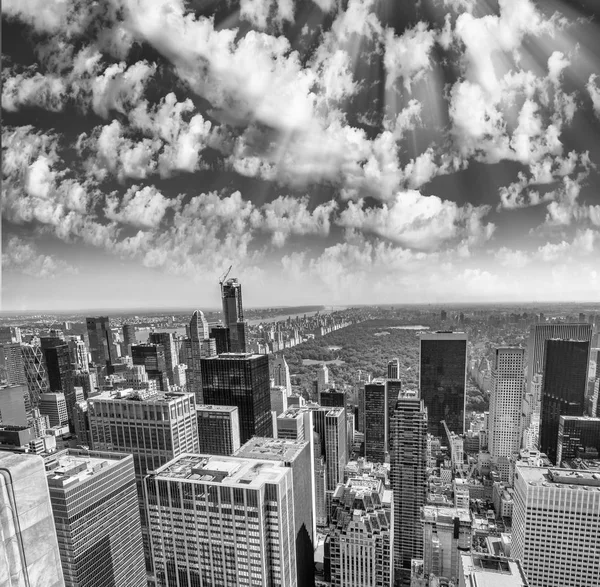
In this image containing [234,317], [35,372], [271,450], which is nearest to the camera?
[271,450]

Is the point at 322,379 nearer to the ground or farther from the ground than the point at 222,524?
nearer to the ground

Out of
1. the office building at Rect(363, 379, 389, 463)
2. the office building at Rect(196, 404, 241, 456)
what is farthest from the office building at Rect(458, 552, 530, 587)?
the office building at Rect(363, 379, 389, 463)

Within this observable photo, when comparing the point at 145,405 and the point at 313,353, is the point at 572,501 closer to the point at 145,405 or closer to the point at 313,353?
the point at 145,405

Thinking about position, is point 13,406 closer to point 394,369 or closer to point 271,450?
point 271,450

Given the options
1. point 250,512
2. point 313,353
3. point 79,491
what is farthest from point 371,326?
point 79,491

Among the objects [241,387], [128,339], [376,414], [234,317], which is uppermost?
[234,317]

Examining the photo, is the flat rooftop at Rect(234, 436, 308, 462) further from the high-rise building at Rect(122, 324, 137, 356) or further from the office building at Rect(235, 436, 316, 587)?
the high-rise building at Rect(122, 324, 137, 356)

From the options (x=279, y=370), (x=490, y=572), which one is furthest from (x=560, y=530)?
(x=279, y=370)
